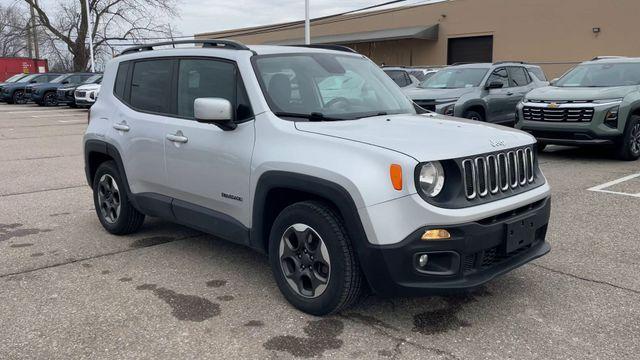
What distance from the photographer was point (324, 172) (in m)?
3.38

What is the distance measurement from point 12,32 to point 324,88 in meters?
47.7

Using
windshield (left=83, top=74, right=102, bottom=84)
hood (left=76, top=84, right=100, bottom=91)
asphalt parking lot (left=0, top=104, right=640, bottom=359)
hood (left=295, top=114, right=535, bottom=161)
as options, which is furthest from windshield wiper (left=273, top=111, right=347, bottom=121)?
windshield (left=83, top=74, right=102, bottom=84)

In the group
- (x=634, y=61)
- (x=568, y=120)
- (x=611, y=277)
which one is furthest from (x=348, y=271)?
(x=634, y=61)

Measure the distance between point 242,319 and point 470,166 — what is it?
5.62 feet

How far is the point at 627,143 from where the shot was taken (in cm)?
970

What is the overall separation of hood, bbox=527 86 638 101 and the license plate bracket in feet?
22.5

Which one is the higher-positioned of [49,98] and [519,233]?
[49,98]

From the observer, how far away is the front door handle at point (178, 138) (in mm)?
4367

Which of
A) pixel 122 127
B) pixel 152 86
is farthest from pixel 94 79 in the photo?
pixel 152 86

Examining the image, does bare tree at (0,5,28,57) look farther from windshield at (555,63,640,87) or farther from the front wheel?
windshield at (555,63,640,87)

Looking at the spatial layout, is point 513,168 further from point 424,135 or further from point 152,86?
point 152,86

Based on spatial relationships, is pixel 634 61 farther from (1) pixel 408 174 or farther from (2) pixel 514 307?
(1) pixel 408 174

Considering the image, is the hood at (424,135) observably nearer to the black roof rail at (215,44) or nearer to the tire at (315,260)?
the tire at (315,260)

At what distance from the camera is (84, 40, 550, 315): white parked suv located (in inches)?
127
